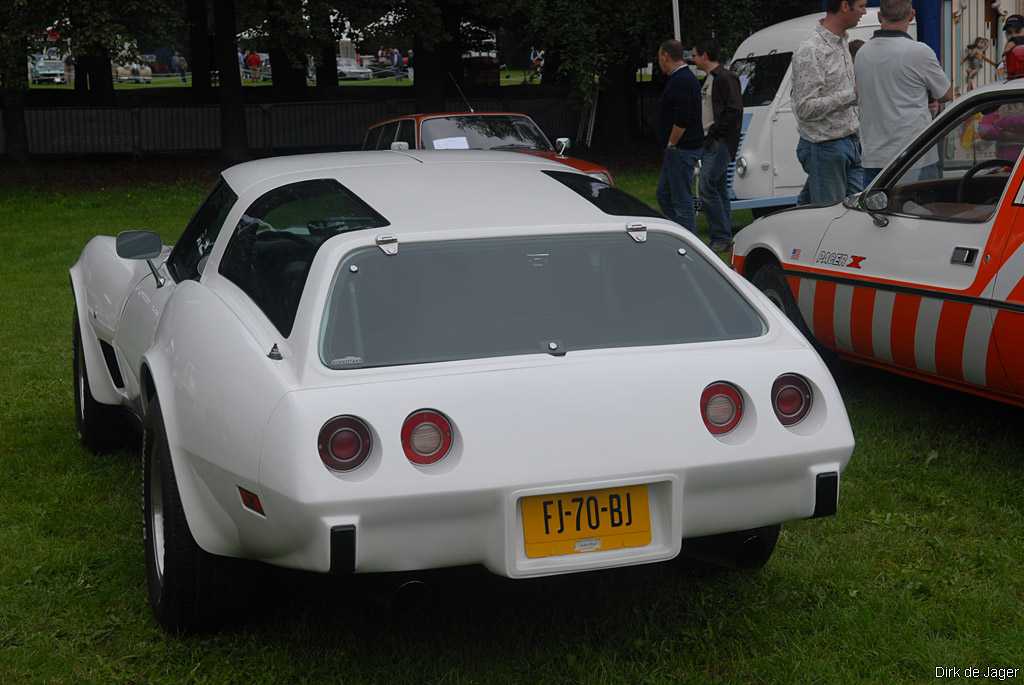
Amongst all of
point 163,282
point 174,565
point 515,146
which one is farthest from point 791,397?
point 515,146

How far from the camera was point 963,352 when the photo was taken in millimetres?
5418

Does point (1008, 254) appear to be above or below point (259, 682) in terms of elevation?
above

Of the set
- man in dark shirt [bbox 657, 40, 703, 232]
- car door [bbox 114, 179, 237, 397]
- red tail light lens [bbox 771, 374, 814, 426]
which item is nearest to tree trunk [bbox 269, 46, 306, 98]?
man in dark shirt [bbox 657, 40, 703, 232]

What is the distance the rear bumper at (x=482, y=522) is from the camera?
3.28 m

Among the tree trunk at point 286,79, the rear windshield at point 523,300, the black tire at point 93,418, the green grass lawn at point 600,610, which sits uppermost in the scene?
the tree trunk at point 286,79

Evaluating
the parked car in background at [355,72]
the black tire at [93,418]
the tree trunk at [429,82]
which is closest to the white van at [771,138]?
the black tire at [93,418]

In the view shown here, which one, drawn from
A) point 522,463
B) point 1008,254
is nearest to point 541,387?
point 522,463

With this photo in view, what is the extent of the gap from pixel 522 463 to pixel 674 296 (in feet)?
2.83

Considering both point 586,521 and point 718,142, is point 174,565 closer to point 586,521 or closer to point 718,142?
point 586,521

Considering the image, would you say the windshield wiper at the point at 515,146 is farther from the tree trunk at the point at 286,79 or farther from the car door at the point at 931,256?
the tree trunk at the point at 286,79

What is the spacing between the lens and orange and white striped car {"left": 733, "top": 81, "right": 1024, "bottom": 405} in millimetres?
5270

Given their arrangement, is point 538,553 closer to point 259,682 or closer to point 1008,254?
point 259,682

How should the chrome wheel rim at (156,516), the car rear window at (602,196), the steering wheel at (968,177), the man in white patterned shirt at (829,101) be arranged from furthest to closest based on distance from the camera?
the man in white patterned shirt at (829,101)
the steering wheel at (968,177)
the car rear window at (602,196)
the chrome wheel rim at (156,516)

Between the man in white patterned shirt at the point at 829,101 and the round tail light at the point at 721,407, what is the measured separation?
15.4 feet
